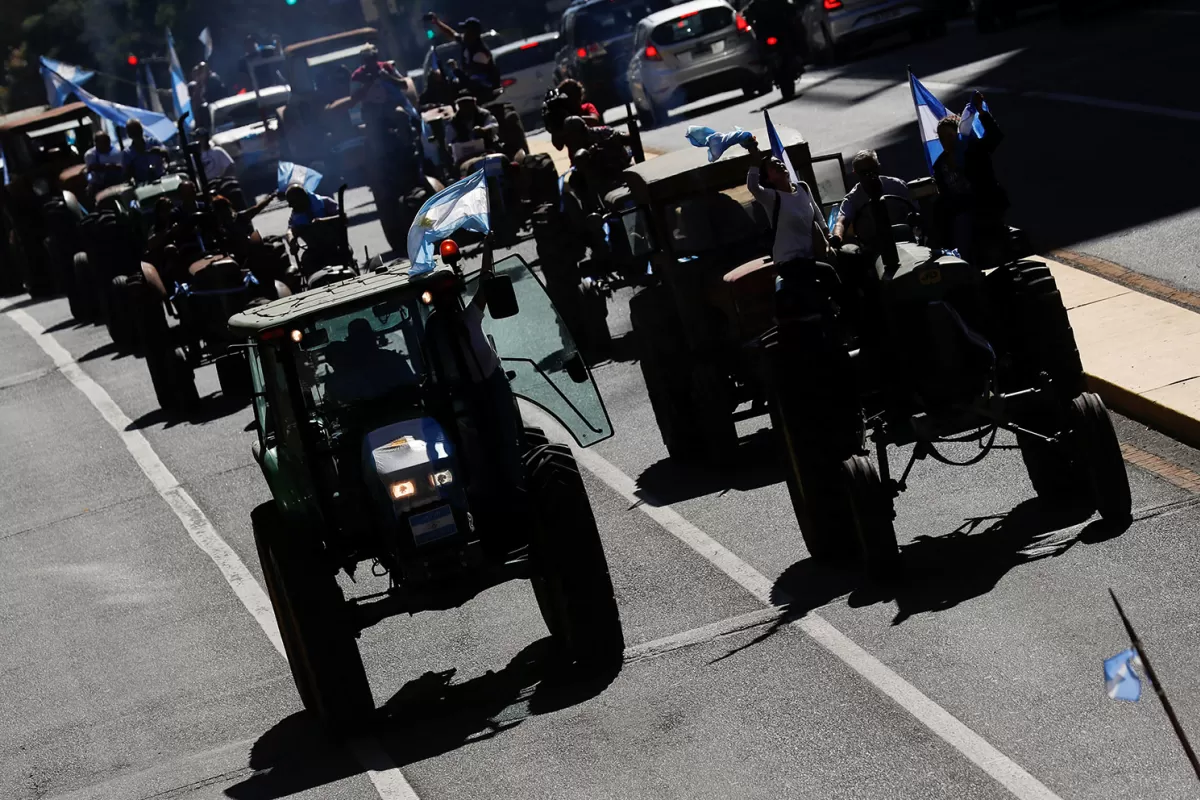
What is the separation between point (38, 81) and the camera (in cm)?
7319

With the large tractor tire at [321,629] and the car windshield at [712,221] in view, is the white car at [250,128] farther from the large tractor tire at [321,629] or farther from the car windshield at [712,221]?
the large tractor tire at [321,629]

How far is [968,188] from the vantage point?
12.4 metres

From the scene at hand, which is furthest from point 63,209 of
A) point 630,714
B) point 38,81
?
point 38,81

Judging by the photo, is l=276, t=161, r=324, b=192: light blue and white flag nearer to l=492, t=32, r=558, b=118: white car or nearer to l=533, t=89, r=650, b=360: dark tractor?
l=533, t=89, r=650, b=360: dark tractor

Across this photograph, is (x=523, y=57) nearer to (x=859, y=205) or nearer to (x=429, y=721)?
(x=859, y=205)

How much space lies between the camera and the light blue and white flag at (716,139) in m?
13.9

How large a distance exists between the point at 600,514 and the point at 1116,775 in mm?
6464

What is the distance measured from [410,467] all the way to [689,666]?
1819mm

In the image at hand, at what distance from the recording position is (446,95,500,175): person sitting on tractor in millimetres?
24719

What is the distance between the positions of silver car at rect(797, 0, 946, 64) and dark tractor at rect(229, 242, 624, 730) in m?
24.5

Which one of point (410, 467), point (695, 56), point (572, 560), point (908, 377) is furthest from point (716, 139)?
point (695, 56)

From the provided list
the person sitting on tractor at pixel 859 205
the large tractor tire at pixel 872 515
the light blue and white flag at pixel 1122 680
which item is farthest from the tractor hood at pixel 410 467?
the light blue and white flag at pixel 1122 680

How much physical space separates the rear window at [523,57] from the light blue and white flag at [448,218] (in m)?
29.9

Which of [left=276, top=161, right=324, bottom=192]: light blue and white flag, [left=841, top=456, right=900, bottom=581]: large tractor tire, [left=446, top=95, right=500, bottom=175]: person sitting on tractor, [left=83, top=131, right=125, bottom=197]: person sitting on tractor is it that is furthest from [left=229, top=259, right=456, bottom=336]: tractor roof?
[left=83, top=131, right=125, bottom=197]: person sitting on tractor
